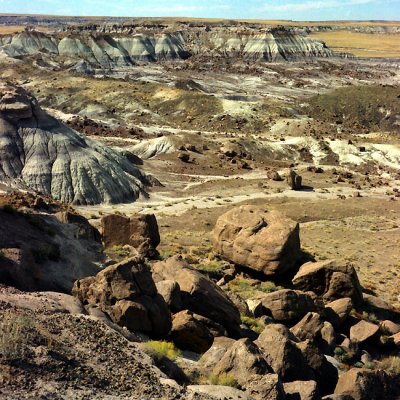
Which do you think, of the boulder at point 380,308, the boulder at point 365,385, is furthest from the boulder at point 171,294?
the boulder at point 380,308

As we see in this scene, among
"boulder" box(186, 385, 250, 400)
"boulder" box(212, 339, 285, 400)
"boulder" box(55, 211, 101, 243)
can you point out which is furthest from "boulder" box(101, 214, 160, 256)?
"boulder" box(186, 385, 250, 400)

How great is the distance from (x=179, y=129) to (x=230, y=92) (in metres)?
42.2

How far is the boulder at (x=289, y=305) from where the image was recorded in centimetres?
2509

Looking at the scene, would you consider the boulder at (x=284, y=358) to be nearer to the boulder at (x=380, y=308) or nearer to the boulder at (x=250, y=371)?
the boulder at (x=250, y=371)

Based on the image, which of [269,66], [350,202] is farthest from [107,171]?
[269,66]

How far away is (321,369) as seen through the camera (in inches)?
747

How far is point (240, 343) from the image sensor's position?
52.3 ft

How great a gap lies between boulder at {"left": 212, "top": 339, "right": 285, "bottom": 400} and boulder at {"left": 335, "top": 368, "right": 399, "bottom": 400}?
400 cm

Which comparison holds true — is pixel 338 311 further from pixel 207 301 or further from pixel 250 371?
pixel 250 371

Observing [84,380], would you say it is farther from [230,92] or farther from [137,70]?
[137,70]

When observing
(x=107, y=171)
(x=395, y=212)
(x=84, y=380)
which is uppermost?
(x=84, y=380)

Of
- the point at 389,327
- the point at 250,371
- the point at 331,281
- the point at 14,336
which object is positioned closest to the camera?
the point at 14,336

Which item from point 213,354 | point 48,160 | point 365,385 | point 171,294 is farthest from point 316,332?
point 48,160

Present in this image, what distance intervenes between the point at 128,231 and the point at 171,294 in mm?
16458
